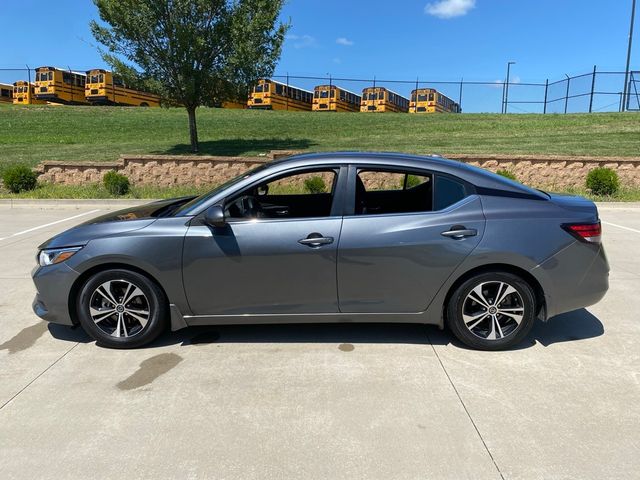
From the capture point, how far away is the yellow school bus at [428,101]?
3794 cm

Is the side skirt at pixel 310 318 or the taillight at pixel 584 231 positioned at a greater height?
the taillight at pixel 584 231

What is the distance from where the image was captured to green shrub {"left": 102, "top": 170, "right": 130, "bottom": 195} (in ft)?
44.2

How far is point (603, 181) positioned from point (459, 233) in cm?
1139

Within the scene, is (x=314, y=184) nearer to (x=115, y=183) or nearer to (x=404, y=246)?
(x=115, y=183)

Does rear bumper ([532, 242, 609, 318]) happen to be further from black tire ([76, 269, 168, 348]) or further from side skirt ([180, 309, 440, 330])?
black tire ([76, 269, 168, 348])

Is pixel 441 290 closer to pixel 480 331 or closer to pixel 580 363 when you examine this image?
pixel 480 331

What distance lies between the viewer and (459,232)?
12.3ft

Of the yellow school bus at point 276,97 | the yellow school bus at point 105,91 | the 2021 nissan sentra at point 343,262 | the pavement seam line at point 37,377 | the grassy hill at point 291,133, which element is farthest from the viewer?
the yellow school bus at point 276,97

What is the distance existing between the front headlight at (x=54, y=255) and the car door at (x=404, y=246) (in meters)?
2.15

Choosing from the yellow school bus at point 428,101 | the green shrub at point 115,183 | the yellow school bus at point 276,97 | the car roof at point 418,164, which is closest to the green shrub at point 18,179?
the green shrub at point 115,183

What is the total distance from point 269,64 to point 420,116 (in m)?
13.0

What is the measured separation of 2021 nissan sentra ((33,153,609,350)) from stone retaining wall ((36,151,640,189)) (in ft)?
35.6

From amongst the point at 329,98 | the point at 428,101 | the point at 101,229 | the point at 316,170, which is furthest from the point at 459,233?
the point at 428,101

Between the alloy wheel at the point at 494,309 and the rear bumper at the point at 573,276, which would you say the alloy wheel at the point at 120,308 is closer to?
the alloy wheel at the point at 494,309
